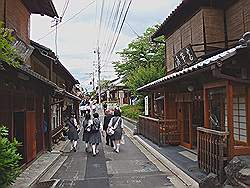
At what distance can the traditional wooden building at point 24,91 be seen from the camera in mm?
8729

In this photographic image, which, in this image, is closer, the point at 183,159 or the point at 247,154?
the point at 247,154

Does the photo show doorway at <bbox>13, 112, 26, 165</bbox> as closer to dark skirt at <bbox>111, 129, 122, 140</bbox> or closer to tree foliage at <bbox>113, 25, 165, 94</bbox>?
dark skirt at <bbox>111, 129, 122, 140</bbox>

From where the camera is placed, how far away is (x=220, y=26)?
527 inches

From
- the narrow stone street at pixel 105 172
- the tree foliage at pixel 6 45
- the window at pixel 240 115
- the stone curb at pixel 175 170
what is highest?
the tree foliage at pixel 6 45

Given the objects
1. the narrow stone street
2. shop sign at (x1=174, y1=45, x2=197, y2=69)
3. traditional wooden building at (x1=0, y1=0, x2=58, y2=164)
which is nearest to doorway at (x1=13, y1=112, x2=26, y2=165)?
traditional wooden building at (x1=0, y1=0, x2=58, y2=164)

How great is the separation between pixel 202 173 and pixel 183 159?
245 cm

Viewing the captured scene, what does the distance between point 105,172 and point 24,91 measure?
3730 millimetres

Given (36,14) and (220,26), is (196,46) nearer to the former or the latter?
(220,26)

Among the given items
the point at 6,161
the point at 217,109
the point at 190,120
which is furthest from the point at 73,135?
the point at 6,161

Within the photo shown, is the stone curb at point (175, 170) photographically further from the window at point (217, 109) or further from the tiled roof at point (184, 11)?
the tiled roof at point (184, 11)

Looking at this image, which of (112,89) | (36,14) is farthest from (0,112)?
(112,89)

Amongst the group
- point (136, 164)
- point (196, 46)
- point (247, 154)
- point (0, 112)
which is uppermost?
point (196, 46)

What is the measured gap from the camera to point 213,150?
8.51 m

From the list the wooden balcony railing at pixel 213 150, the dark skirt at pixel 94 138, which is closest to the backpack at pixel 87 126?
the dark skirt at pixel 94 138
